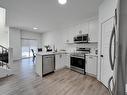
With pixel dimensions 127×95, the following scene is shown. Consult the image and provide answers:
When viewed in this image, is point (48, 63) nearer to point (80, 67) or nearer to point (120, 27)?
point (80, 67)

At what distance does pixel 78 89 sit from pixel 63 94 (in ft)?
1.72

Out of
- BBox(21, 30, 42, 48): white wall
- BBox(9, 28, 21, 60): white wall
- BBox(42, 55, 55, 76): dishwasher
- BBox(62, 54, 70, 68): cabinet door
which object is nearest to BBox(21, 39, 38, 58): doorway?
BBox(21, 30, 42, 48): white wall

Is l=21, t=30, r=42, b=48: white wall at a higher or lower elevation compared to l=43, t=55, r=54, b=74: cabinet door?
higher

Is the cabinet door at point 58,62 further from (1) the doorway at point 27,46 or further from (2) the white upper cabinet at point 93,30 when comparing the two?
(1) the doorway at point 27,46

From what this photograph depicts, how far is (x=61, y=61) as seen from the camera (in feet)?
14.9

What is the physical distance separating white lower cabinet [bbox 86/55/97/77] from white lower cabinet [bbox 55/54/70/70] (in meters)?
1.33

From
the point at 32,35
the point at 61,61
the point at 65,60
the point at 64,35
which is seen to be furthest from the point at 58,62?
the point at 32,35

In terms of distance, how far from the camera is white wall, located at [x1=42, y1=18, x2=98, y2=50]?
426 centimetres

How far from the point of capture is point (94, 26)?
379 cm

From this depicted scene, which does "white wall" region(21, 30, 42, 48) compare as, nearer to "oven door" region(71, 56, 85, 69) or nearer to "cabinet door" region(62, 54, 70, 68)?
"cabinet door" region(62, 54, 70, 68)

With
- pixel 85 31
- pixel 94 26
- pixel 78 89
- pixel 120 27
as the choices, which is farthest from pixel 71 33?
pixel 120 27

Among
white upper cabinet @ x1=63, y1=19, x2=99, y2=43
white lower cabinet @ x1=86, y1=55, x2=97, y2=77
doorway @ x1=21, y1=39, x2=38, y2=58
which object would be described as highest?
white upper cabinet @ x1=63, y1=19, x2=99, y2=43

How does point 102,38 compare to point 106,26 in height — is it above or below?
below

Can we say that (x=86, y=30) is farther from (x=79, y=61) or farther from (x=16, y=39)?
(x=16, y=39)
